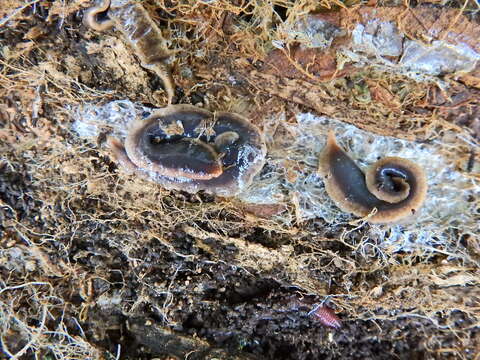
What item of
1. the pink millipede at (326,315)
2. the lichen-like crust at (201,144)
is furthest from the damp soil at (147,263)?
the lichen-like crust at (201,144)

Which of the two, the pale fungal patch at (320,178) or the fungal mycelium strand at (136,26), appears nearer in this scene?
the fungal mycelium strand at (136,26)

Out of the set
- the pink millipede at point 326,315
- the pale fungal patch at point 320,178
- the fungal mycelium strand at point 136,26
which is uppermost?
the fungal mycelium strand at point 136,26

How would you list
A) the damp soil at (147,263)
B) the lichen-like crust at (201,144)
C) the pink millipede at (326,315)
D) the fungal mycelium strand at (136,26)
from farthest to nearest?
the pink millipede at (326,315) → the damp soil at (147,263) → the lichen-like crust at (201,144) → the fungal mycelium strand at (136,26)

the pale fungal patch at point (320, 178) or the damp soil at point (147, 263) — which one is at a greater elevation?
the pale fungal patch at point (320, 178)

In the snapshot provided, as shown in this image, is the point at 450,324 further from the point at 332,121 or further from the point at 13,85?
the point at 13,85

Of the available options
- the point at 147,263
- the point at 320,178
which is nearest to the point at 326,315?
the point at 320,178

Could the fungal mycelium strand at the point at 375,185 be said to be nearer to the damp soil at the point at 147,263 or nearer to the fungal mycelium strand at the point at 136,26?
the damp soil at the point at 147,263

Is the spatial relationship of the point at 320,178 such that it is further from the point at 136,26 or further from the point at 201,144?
the point at 136,26

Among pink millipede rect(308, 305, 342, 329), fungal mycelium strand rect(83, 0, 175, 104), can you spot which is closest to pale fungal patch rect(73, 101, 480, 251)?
fungal mycelium strand rect(83, 0, 175, 104)
